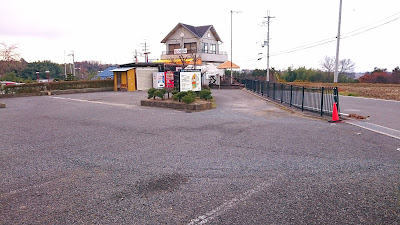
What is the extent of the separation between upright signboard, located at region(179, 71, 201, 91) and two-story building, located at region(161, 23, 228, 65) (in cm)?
3405

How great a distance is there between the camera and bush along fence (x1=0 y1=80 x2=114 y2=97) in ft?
87.4

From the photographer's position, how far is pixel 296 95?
15.6 m

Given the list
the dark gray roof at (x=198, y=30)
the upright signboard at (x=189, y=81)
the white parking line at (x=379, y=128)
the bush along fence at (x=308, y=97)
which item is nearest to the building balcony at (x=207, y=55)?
the dark gray roof at (x=198, y=30)

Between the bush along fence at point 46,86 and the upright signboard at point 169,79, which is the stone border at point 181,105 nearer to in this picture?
the upright signboard at point 169,79

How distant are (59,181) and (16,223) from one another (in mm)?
1432

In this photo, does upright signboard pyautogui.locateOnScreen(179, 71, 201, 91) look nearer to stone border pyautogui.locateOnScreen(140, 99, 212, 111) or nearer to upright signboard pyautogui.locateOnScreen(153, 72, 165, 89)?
stone border pyautogui.locateOnScreen(140, 99, 212, 111)

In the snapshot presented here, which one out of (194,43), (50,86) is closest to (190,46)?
(194,43)

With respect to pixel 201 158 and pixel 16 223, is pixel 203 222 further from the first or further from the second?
pixel 201 158

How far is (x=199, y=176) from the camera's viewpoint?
5.22 metres

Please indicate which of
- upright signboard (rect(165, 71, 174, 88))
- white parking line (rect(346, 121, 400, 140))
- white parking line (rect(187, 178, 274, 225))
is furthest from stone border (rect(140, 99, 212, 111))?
upright signboard (rect(165, 71, 174, 88))

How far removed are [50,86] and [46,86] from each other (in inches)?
15.7

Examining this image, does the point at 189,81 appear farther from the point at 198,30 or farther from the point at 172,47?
the point at 172,47

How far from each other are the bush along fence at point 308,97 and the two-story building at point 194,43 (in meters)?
35.2

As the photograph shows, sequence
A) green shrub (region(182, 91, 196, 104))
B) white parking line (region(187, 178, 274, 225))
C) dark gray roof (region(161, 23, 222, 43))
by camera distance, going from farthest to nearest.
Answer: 1. dark gray roof (region(161, 23, 222, 43))
2. green shrub (region(182, 91, 196, 104))
3. white parking line (region(187, 178, 274, 225))
